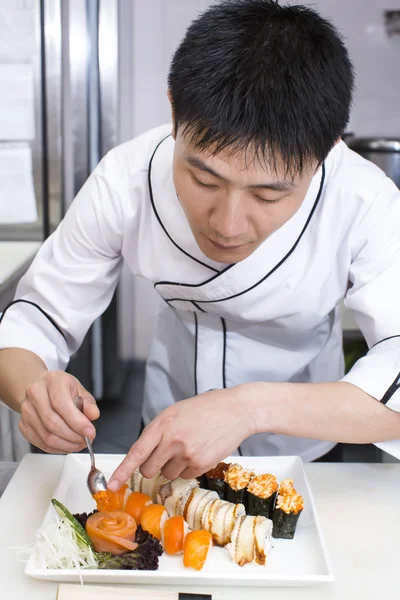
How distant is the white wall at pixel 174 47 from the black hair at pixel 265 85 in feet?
8.43

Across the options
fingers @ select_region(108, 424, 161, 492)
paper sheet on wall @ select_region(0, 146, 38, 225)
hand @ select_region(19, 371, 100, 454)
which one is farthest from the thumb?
paper sheet on wall @ select_region(0, 146, 38, 225)

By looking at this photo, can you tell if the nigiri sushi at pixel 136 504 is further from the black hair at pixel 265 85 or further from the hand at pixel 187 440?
the black hair at pixel 265 85

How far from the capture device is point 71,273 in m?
1.44

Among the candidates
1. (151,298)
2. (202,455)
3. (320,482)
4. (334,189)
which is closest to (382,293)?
(334,189)

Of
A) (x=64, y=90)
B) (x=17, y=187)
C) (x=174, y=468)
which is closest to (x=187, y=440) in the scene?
(x=174, y=468)

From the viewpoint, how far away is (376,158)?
9.34ft

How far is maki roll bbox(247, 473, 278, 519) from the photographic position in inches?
44.2

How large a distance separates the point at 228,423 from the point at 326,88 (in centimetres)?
53

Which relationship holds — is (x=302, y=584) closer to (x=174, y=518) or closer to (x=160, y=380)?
(x=174, y=518)

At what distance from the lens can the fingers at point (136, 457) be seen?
1.04 meters

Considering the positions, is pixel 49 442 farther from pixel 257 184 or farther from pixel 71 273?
pixel 257 184

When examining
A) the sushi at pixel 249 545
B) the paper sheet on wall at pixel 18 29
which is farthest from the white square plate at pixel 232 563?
the paper sheet on wall at pixel 18 29

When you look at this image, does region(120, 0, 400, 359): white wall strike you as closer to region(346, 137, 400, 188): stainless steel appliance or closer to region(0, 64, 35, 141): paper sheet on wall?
region(0, 64, 35, 141): paper sheet on wall

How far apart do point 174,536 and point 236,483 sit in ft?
0.56
